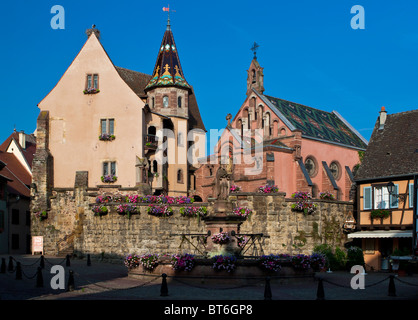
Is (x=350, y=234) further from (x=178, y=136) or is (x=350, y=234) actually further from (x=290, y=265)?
(x=178, y=136)

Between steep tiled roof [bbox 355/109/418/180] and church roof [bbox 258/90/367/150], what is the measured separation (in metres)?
10.8

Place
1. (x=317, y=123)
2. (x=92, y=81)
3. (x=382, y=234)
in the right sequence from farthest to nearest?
(x=317, y=123), (x=92, y=81), (x=382, y=234)

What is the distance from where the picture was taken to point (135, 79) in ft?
170

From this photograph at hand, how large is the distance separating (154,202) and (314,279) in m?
13.5

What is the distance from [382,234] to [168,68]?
76.4ft

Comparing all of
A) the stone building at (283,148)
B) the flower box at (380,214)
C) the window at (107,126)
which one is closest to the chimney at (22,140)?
the window at (107,126)

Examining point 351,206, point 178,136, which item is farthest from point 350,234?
point 178,136

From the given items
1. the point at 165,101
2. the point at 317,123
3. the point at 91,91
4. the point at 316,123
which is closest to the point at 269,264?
the point at 91,91

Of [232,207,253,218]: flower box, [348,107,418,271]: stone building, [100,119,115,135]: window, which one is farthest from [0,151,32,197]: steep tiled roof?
[348,107,418,271]: stone building

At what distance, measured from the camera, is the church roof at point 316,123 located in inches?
1961

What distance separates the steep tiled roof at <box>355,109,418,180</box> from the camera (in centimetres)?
3412

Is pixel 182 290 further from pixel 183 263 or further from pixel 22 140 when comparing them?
pixel 22 140

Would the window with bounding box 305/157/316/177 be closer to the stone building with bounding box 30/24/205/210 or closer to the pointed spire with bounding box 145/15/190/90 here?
the stone building with bounding box 30/24/205/210
